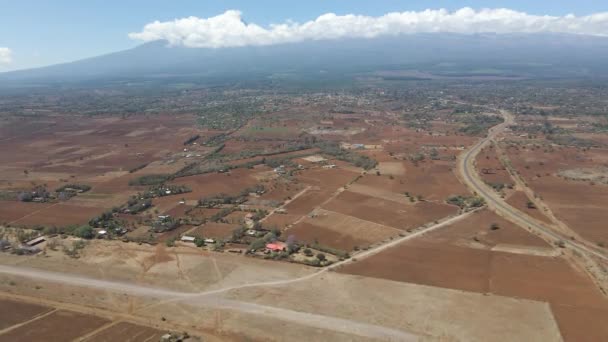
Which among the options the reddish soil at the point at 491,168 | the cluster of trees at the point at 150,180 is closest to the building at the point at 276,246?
the cluster of trees at the point at 150,180

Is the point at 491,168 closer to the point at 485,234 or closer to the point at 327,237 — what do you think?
the point at 485,234

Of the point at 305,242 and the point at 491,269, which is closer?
the point at 491,269

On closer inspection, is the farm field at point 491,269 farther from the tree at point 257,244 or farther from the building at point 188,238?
the building at point 188,238

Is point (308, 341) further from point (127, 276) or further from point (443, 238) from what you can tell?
point (443, 238)

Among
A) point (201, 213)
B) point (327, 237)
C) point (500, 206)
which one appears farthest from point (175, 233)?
point (500, 206)

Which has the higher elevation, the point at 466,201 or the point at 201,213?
the point at 201,213

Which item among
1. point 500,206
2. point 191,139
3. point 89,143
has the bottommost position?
point 500,206
